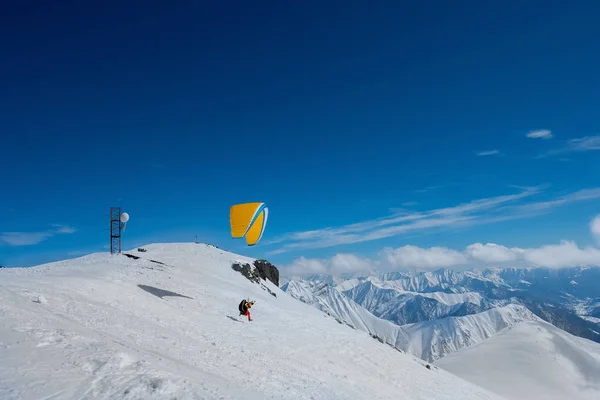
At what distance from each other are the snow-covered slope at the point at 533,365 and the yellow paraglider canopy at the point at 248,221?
181 ft

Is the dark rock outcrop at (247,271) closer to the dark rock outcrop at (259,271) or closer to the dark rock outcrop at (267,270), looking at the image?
the dark rock outcrop at (259,271)

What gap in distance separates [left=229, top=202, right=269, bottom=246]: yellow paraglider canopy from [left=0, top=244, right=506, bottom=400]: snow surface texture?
21.3 feet

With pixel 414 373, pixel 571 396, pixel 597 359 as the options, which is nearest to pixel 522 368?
pixel 571 396

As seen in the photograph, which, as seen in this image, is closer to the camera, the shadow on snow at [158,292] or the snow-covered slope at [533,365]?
the shadow on snow at [158,292]

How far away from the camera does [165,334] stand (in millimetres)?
20938

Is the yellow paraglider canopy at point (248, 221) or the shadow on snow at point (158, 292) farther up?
the yellow paraglider canopy at point (248, 221)

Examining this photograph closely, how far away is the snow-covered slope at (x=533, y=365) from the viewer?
82.2m

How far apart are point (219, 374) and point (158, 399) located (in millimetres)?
5589

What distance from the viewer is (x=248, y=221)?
45125 mm

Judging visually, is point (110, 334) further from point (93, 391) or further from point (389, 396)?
point (389, 396)

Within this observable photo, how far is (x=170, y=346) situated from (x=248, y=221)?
2680cm

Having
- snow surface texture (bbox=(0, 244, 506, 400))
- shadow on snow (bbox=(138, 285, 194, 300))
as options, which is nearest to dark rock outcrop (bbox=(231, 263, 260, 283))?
snow surface texture (bbox=(0, 244, 506, 400))

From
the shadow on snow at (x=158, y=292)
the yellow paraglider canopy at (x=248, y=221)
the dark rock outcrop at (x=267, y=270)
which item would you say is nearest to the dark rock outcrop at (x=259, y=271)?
the dark rock outcrop at (x=267, y=270)

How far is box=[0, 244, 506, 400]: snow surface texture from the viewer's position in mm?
11867
